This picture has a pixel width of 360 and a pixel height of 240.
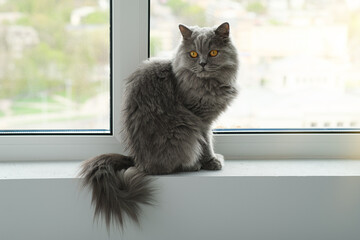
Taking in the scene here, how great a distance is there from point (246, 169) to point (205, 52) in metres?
0.45

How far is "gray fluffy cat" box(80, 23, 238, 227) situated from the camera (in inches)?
51.6

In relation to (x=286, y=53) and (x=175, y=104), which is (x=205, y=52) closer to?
(x=175, y=104)

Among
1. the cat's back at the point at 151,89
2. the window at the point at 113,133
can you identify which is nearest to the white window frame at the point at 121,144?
the window at the point at 113,133

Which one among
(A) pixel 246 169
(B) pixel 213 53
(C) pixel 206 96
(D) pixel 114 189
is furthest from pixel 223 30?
(D) pixel 114 189

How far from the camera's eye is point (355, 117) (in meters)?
1.66

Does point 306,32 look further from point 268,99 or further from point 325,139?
point 325,139

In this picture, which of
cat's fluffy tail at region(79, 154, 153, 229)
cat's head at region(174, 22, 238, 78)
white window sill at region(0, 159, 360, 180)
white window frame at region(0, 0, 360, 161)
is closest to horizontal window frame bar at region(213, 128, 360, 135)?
white window frame at region(0, 0, 360, 161)

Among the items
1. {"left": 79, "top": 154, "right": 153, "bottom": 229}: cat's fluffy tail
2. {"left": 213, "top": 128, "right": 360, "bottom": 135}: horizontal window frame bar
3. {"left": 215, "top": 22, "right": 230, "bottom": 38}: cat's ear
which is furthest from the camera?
{"left": 213, "top": 128, "right": 360, "bottom": 135}: horizontal window frame bar

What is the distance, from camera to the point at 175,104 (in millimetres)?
1343

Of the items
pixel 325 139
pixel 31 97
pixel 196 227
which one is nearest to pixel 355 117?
pixel 325 139

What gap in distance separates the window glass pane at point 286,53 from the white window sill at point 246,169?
0.57ft

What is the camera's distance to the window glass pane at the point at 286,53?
5.04 ft

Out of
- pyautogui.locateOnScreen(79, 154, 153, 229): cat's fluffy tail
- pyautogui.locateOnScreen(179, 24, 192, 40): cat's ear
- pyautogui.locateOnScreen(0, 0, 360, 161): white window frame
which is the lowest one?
pyautogui.locateOnScreen(79, 154, 153, 229): cat's fluffy tail

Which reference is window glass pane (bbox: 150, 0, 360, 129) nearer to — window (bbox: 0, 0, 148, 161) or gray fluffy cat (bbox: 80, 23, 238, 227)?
window (bbox: 0, 0, 148, 161)
